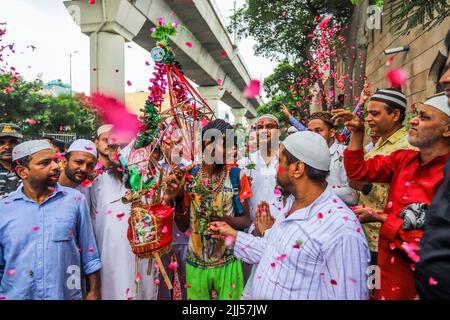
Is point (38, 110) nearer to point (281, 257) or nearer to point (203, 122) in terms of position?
point (203, 122)

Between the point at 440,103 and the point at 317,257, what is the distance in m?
1.24

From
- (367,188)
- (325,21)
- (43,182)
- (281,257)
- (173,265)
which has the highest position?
(325,21)

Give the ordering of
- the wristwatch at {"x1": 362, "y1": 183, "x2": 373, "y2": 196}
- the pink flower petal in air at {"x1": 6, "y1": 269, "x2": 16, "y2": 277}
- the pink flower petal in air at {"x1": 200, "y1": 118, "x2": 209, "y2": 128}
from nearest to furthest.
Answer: the pink flower petal in air at {"x1": 6, "y1": 269, "x2": 16, "y2": 277} → the wristwatch at {"x1": 362, "y1": 183, "x2": 373, "y2": 196} → the pink flower petal in air at {"x1": 200, "y1": 118, "x2": 209, "y2": 128}

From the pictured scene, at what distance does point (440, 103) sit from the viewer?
6.90 feet

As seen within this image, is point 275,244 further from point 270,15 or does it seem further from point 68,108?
point 68,108

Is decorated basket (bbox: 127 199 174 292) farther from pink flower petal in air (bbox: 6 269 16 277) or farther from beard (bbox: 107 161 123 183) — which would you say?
pink flower petal in air (bbox: 6 269 16 277)

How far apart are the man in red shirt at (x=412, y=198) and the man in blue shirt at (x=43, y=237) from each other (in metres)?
2.06

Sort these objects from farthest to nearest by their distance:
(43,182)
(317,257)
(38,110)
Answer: (38,110)
(43,182)
(317,257)

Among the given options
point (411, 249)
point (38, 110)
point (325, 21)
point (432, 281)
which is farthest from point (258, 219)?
point (38, 110)

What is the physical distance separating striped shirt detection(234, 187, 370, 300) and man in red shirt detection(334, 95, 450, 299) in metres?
0.46

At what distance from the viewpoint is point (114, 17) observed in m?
8.31

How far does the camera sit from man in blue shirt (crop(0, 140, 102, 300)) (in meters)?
2.28

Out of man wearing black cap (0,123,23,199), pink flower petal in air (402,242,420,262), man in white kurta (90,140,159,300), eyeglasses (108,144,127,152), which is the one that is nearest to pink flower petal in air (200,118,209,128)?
eyeglasses (108,144,127,152)
